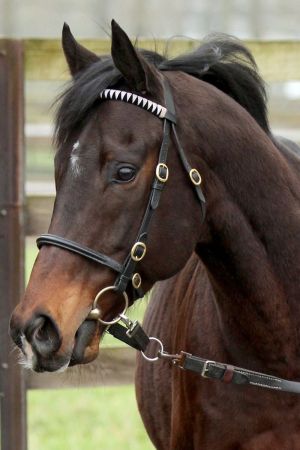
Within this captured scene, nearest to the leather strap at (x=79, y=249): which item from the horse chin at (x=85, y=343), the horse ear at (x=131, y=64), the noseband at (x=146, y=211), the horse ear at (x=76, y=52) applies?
the noseband at (x=146, y=211)

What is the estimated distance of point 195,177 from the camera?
2934mm

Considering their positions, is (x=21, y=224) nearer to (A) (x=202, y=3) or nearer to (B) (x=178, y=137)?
(B) (x=178, y=137)

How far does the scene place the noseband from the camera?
9.06 ft

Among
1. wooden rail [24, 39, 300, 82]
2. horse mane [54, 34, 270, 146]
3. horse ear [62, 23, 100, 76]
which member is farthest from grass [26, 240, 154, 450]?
horse ear [62, 23, 100, 76]

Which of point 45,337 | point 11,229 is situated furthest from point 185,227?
point 11,229

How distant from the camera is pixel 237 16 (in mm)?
7988

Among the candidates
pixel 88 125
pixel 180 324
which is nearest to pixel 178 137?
pixel 88 125

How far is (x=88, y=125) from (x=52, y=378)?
2.50m

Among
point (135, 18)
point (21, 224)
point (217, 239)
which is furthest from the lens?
point (135, 18)

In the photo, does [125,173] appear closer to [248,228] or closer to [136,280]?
[136,280]

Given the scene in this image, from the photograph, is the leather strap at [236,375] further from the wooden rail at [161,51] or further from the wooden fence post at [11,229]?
the wooden rail at [161,51]

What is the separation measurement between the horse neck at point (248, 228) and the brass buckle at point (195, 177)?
0.06 meters

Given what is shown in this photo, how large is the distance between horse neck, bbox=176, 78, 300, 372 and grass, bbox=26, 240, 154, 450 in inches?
102

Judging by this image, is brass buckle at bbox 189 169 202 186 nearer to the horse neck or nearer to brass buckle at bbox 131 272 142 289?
the horse neck
